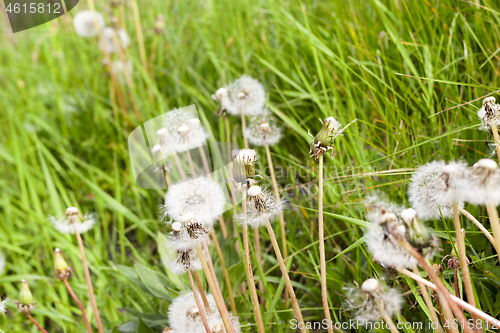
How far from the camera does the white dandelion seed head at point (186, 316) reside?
959mm

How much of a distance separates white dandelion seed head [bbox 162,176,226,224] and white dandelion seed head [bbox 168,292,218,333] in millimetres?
249

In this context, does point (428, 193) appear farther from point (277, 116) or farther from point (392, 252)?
point (277, 116)

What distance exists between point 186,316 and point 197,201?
32cm

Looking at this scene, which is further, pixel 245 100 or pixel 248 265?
pixel 245 100

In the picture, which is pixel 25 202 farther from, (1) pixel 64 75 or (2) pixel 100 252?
(1) pixel 64 75

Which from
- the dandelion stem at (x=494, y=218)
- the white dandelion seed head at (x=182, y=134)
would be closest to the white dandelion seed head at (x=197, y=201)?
the white dandelion seed head at (x=182, y=134)

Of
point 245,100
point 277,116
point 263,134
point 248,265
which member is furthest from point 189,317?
point 277,116

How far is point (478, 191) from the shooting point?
56cm

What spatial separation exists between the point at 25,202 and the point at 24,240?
21 cm

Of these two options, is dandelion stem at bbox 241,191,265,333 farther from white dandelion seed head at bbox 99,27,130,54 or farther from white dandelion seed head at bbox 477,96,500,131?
white dandelion seed head at bbox 99,27,130,54

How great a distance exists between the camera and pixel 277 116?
1939mm

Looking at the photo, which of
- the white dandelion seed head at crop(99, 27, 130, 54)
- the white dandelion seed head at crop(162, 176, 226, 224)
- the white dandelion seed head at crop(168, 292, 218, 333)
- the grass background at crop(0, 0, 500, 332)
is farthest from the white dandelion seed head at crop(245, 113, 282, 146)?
the white dandelion seed head at crop(99, 27, 130, 54)

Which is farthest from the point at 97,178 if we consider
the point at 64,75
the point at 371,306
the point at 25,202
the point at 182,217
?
the point at 371,306

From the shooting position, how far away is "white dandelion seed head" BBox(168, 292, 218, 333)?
96cm
